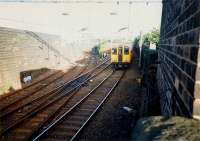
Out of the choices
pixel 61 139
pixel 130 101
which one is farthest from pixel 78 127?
pixel 130 101

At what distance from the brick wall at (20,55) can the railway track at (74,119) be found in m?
5.37

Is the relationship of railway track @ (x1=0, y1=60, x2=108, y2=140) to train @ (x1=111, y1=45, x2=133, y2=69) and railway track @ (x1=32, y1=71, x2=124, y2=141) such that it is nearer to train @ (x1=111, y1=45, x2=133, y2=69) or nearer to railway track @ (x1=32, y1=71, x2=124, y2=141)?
railway track @ (x1=32, y1=71, x2=124, y2=141)

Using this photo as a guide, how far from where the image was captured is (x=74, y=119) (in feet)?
32.3

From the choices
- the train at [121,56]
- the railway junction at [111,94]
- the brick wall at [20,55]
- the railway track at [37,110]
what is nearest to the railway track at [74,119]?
the railway junction at [111,94]

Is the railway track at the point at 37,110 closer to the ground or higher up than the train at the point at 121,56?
closer to the ground

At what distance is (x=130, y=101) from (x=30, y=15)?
33.5 metres

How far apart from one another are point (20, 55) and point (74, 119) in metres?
9.48

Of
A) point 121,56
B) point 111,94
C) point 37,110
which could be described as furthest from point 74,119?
point 121,56

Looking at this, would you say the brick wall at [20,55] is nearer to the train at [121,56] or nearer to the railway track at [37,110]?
the railway track at [37,110]

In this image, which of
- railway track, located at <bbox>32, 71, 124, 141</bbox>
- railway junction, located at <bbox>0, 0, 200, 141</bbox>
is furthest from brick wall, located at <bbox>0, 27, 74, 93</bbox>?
railway track, located at <bbox>32, 71, 124, 141</bbox>

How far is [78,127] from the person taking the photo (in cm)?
892

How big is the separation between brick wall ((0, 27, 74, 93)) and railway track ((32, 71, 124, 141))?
5367 millimetres

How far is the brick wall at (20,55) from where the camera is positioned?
586 inches

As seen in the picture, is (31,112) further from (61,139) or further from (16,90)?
(16,90)
